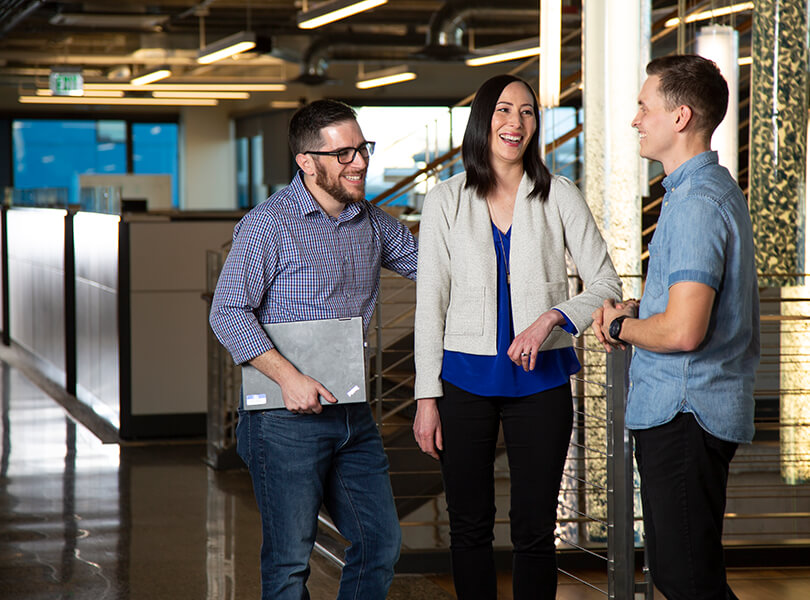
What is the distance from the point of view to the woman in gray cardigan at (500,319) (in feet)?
6.86

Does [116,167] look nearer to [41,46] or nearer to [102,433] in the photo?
[41,46]

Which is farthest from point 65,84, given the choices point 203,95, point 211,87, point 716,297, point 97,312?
point 716,297

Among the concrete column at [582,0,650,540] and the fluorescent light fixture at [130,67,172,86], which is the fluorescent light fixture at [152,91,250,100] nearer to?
the fluorescent light fixture at [130,67,172,86]

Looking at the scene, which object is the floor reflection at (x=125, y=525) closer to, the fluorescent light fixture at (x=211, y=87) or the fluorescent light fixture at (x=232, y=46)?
the fluorescent light fixture at (x=232, y=46)

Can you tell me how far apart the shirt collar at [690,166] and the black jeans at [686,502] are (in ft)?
1.38

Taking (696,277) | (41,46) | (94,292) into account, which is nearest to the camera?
(696,277)

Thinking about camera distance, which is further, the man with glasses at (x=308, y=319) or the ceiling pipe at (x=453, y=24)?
the ceiling pipe at (x=453, y=24)

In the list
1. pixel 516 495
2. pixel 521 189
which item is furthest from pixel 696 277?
pixel 516 495

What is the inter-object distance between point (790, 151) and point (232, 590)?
262cm

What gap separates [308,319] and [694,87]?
86cm

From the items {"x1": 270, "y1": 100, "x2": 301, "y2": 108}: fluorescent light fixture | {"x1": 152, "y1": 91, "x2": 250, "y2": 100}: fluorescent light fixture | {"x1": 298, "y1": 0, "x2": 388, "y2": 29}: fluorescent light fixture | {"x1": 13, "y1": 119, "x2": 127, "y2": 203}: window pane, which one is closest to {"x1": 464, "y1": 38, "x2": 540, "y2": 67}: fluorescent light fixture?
{"x1": 298, "y1": 0, "x2": 388, "y2": 29}: fluorescent light fixture

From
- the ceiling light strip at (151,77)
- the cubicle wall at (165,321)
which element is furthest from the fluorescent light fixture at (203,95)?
the cubicle wall at (165,321)

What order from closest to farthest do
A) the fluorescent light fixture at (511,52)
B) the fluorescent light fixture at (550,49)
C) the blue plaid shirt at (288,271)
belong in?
the blue plaid shirt at (288,271), the fluorescent light fixture at (550,49), the fluorescent light fixture at (511,52)

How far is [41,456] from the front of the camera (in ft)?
18.1
